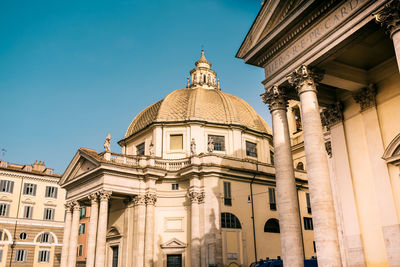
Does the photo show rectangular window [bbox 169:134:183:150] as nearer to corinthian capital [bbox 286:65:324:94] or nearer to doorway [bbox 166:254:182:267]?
doorway [bbox 166:254:182:267]

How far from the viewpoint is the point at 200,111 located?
1491 inches

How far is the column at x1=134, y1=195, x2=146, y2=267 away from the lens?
1187 inches

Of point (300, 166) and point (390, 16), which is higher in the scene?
point (300, 166)

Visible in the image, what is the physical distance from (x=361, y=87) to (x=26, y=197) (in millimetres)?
42328

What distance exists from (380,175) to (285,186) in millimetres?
3798

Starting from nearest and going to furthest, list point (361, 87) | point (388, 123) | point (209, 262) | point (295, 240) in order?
1. point (295, 240)
2. point (388, 123)
3. point (361, 87)
4. point (209, 262)

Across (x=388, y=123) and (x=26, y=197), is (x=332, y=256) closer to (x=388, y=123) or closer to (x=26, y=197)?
(x=388, y=123)

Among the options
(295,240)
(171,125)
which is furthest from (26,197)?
(295,240)

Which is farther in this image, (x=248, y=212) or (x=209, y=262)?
(x=248, y=212)

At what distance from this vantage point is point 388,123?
Result: 1520 cm

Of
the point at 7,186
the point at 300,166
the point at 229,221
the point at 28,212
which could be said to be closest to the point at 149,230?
the point at 229,221

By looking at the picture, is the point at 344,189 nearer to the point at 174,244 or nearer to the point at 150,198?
the point at 174,244

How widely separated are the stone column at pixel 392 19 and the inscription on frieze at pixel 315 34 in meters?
0.80

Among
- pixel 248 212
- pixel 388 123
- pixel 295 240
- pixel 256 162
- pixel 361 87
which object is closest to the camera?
pixel 295 240
